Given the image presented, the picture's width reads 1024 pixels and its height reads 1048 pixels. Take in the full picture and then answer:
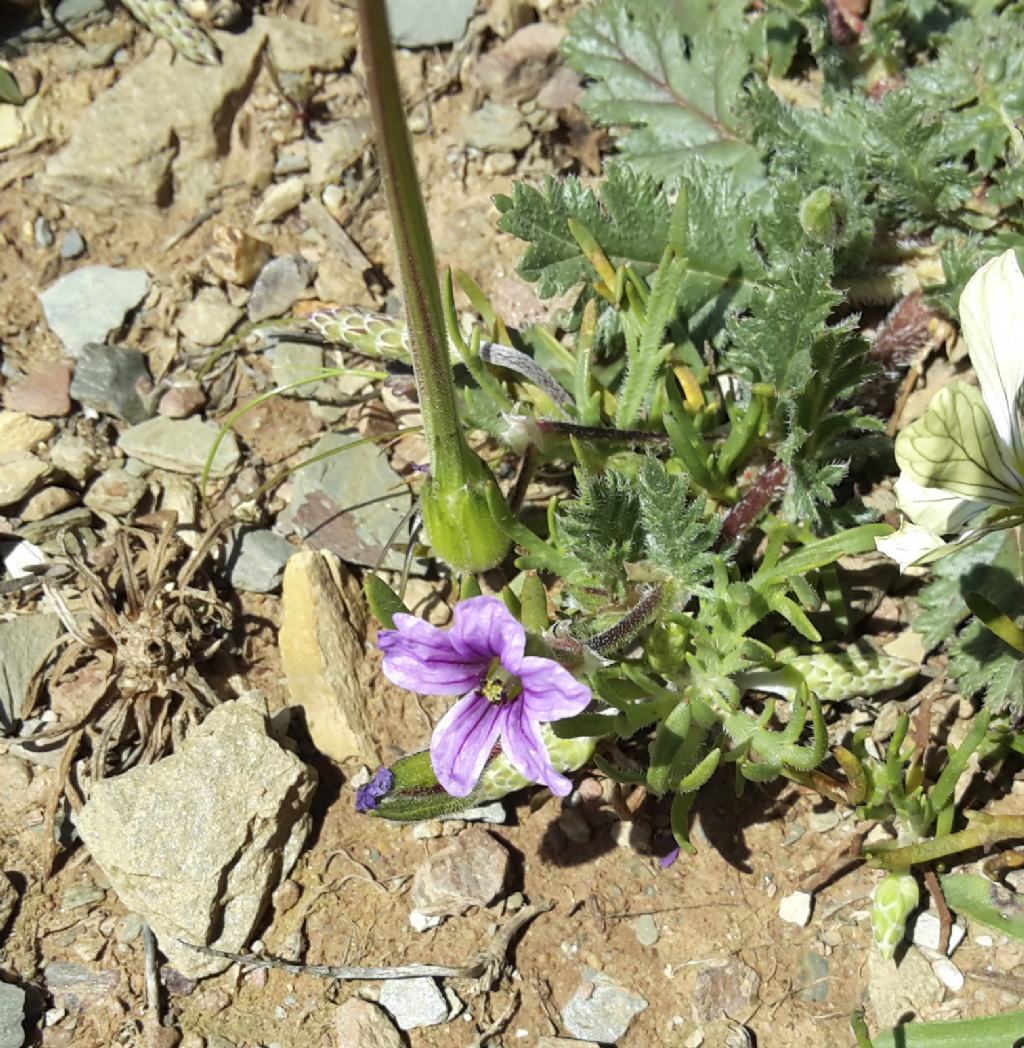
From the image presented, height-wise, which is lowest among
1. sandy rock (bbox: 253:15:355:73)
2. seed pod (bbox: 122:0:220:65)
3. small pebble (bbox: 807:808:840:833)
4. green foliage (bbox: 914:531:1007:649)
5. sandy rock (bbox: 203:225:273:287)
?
small pebble (bbox: 807:808:840:833)

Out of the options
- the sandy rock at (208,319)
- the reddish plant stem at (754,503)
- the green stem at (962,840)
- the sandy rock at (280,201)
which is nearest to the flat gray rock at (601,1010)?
the green stem at (962,840)

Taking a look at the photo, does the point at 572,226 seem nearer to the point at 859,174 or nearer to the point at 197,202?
the point at 859,174

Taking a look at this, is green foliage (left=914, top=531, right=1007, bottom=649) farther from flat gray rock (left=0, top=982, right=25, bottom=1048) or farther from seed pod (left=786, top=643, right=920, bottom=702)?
Result: flat gray rock (left=0, top=982, right=25, bottom=1048)

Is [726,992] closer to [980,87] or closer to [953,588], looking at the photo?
[953,588]

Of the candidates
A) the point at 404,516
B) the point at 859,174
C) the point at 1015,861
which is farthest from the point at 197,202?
the point at 1015,861

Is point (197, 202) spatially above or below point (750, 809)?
above

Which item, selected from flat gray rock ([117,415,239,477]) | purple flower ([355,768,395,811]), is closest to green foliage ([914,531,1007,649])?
purple flower ([355,768,395,811])
